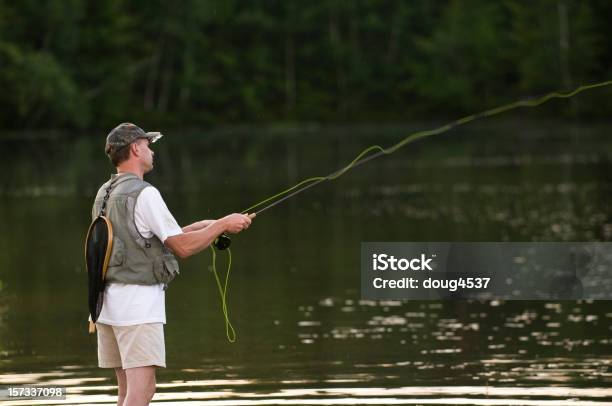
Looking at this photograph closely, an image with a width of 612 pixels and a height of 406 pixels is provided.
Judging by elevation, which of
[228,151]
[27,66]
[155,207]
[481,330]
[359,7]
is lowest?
[481,330]

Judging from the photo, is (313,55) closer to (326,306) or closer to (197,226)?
(326,306)

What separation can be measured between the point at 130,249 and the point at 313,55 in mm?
82269

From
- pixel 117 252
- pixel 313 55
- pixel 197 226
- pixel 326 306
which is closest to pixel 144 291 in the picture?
pixel 117 252

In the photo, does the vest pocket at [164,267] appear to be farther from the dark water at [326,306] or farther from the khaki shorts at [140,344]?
the dark water at [326,306]

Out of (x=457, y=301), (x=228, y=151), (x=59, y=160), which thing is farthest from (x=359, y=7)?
(x=457, y=301)

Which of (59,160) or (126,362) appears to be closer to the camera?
(126,362)

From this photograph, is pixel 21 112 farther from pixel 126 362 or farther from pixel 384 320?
pixel 126 362

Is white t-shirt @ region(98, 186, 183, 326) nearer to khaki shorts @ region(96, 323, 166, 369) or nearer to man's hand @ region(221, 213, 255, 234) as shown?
khaki shorts @ region(96, 323, 166, 369)

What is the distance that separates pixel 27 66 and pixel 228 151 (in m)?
16.6

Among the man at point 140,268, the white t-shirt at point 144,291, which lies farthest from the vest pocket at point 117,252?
the white t-shirt at point 144,291

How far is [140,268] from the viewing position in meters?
6.93

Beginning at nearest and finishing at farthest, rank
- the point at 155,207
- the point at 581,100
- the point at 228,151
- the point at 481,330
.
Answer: the point at 155,207 → the point at 481,330 → the point at 228,151 → the point at 581,100

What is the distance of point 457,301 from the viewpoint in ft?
46.2

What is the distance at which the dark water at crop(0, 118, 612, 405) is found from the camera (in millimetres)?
9805
